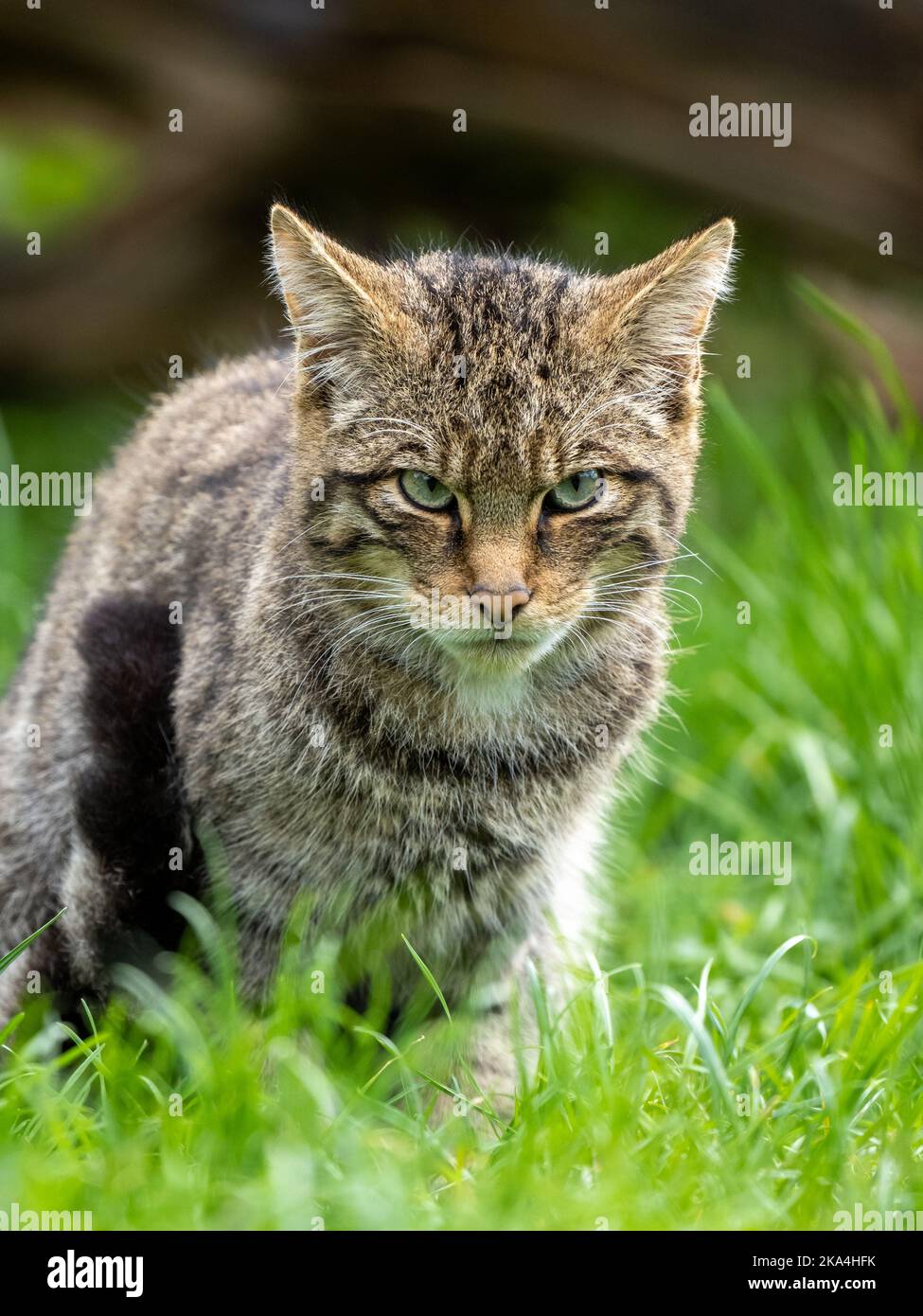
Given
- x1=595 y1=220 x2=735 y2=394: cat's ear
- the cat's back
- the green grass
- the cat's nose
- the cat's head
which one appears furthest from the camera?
the cat's back

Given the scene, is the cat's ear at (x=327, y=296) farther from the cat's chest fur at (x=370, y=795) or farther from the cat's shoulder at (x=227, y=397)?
the cat's chest fur at (x=370, y=795)

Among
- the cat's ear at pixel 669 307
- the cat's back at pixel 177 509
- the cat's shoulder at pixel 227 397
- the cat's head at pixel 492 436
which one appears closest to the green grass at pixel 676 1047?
the cat's head at pixel 492 436

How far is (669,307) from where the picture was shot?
135 inches

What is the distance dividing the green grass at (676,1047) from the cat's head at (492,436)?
858 mm

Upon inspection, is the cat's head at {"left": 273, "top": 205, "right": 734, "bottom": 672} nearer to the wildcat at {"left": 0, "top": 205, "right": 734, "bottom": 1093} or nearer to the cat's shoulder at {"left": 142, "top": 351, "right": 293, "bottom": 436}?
the wildcat at {"left": 0, "top": 205, "right": 734, "bottom": 1093}

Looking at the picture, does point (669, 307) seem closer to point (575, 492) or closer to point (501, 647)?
point (575, 492)

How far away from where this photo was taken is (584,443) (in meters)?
3.30

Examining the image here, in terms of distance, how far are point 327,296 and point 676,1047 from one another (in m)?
1.96

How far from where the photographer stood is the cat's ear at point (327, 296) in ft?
10.8

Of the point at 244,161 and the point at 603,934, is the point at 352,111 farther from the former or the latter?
the point at 603,934

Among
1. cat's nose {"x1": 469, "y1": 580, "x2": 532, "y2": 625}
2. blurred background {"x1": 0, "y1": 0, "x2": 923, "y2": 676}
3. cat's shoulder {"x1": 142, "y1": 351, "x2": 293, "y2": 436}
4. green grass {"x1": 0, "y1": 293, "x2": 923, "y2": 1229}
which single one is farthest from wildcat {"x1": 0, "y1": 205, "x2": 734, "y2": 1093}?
blurred background {"x1": 0, "y1": 0, "x2": 923, "y2": 676}

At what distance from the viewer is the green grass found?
8.71 feet
